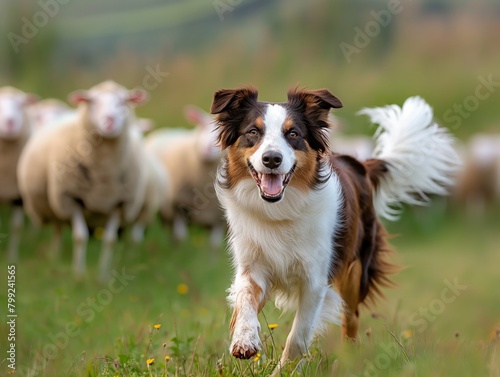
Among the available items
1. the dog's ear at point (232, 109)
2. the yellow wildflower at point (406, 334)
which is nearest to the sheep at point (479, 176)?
the yellow wildflower at point (406, 334)

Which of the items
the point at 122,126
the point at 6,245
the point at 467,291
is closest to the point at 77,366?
the point at 122,126

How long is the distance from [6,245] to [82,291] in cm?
302

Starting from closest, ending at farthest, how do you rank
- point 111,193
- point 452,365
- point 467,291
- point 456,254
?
point 452,365
point 111,193
point 467,291
point 456,254

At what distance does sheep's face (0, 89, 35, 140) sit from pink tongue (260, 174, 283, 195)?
8.64 m

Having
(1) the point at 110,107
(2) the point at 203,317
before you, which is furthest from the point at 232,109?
(1) the point at 110,107

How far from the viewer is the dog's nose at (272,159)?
480cm

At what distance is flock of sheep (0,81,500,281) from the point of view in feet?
37.6

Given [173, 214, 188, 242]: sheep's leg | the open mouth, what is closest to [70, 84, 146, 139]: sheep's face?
[173, 214, 188, 242]: sheep's leg

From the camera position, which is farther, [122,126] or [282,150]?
[122,126]

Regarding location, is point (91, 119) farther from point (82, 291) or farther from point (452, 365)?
point (452, 365)

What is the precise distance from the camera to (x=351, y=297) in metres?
6.36

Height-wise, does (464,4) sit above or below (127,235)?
above

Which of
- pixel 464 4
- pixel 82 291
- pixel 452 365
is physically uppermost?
pixel 464 4

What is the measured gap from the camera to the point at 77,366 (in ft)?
17.7
